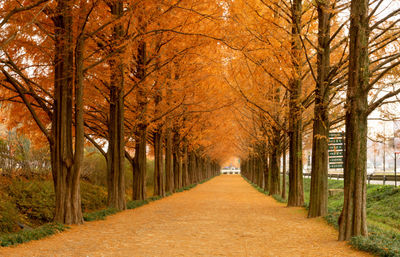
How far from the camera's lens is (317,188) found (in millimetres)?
11773

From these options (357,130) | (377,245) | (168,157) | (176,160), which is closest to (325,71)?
(357,130)

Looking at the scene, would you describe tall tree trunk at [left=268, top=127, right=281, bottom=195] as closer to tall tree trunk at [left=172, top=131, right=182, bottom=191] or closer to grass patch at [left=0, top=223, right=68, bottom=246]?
tall tree trunk at [left=172, top=131, right=182, bottom=191]

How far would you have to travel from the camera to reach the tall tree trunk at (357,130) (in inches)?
301

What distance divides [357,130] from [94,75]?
1003cm

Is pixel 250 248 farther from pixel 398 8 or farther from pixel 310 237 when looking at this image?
pixel 398 8

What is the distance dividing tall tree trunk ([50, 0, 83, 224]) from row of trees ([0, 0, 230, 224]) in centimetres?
3

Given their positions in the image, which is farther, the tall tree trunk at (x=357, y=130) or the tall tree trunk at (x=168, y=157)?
the tall tree trunk at (x=168, y=157)

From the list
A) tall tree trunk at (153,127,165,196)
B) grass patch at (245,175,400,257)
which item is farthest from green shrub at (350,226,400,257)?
tall tree trunk at (153,127,165,196)

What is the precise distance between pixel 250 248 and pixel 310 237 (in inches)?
76.8

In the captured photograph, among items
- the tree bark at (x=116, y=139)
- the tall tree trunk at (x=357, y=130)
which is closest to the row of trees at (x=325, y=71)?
the tall tree trunk at (x=357, y=130)

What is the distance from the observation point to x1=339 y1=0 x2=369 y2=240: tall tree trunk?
7656 millimetres

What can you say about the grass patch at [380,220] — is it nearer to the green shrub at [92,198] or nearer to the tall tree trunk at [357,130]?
the tall tree trunk at [357,130]

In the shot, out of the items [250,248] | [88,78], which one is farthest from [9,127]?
[250,248]

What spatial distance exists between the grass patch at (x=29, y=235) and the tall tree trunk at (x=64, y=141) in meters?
0.96
